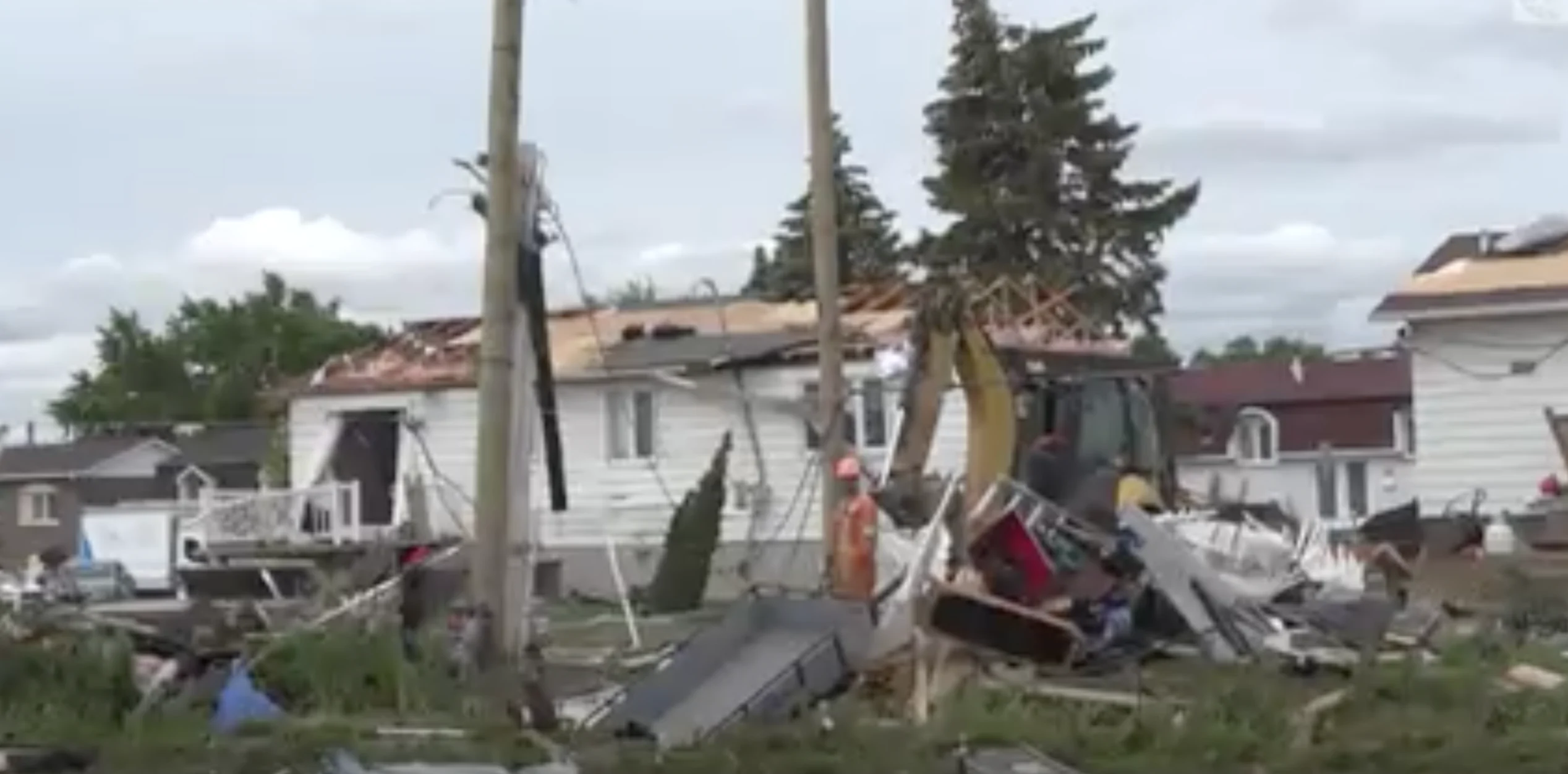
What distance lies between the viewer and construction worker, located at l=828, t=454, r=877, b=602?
66.9 ft

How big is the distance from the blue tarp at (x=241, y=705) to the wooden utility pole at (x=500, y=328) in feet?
7.36

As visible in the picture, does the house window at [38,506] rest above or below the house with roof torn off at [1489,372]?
below

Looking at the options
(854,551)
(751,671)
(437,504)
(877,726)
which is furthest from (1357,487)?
(877,726)

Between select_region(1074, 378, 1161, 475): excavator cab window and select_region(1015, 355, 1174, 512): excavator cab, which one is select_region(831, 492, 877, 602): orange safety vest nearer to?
select_region(1015, 355, 1174, 512): excavator cab

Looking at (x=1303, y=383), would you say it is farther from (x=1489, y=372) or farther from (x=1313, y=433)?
(x=1489, y=372)

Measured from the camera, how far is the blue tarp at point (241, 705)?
54.1 ft

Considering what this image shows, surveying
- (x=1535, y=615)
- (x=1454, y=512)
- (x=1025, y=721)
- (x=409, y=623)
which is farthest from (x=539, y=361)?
(x=1454, y=512)

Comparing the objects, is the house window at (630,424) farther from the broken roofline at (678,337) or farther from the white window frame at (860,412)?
the white window frame at (860,412)

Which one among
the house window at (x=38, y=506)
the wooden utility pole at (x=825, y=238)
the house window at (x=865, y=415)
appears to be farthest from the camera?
the house window at (x=38, y=506)

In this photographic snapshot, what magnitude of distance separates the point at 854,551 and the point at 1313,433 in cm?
5081

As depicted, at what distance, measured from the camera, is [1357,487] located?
66.1m

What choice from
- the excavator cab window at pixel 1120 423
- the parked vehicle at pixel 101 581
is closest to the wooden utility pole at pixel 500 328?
the excavator cab window at pixel 1120 423

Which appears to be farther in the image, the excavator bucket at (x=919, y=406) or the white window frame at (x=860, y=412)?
the white window frame at (x=860, y=412)

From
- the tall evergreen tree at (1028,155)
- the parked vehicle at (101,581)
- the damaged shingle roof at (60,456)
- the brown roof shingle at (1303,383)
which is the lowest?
the parked vehicle at (101,581)
